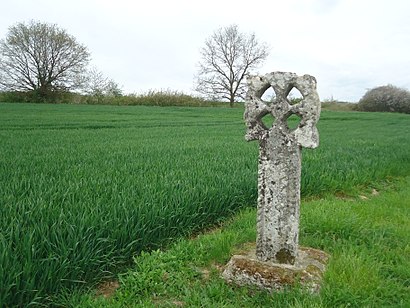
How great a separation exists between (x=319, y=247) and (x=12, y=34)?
49689 millimetres

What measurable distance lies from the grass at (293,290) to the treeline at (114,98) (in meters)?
45.4

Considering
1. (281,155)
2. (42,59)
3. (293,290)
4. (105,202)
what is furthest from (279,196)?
A: (42,59)

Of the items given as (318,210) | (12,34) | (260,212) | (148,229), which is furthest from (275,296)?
(12,34)

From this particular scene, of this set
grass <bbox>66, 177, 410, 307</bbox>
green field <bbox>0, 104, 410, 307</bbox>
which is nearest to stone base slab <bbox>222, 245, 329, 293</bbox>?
grass <bbox>66, 177, 410, 307</bbox>

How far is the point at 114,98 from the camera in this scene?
159ft

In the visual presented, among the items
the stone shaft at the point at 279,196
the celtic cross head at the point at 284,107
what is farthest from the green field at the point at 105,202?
the celtic cross head at the point at 284,107

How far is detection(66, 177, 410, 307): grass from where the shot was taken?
8.92 ft

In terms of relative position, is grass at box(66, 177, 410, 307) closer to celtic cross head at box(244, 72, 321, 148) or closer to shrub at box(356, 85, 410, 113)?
celtic cross head at box(244, 72, 321, 148)

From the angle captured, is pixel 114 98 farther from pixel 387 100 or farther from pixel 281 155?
pixel 281 155

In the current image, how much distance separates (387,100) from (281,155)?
180 ft

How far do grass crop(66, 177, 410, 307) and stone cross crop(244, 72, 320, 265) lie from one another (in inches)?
16.6

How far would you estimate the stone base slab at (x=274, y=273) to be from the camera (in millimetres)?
2859

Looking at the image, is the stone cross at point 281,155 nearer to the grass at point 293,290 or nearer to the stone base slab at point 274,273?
the stone base slab at point 274,273

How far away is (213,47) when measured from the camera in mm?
56344
